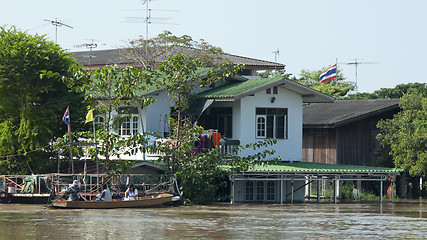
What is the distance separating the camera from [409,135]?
135 ft

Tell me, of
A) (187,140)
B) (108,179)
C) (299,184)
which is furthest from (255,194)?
(108,179)

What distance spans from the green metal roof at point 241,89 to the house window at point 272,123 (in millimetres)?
1417

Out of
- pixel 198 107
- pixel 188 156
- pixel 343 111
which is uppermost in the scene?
pixel 343 111

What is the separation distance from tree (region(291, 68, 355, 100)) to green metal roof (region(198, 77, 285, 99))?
1229 inches

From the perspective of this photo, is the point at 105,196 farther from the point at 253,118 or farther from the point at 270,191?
the point at 270,191

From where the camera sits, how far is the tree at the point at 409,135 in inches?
1594

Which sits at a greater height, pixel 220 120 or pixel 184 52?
pixel 184 52

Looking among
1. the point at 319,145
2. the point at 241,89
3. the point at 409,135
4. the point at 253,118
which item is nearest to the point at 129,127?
the point at 241,89

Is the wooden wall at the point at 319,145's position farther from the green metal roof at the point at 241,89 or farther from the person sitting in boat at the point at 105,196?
the person sitting in boat at the point at 105,196

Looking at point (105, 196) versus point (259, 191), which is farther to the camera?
point (259, 191)

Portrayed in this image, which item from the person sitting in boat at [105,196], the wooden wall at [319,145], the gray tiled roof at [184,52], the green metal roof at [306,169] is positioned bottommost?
the person sitting in boat at [105,196]

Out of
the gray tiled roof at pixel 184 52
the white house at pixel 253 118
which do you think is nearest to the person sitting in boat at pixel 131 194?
the white house at pixel 253 118

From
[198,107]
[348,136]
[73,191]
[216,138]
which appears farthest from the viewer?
[348,136]

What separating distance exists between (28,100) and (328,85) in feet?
147
